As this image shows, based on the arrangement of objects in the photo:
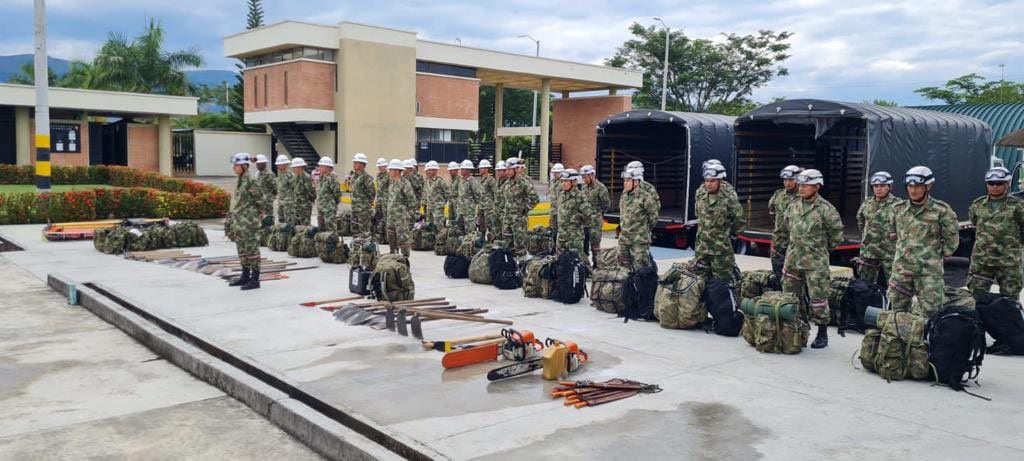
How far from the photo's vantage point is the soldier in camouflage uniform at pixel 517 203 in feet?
45.8

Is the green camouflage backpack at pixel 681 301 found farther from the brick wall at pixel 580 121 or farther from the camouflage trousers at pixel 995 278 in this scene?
the brick wall at pixel 580 121

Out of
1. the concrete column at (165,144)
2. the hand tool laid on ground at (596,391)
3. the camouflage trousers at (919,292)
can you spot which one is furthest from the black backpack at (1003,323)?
the concrete column at (165,144)

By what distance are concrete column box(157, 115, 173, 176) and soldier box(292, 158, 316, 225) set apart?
29474mm

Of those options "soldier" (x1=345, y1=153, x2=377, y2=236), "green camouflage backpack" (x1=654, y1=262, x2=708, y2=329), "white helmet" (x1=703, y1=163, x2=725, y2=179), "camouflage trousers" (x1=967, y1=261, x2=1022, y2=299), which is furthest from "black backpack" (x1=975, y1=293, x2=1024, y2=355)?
"soldier" (x1=345, y1=153, x2=377, y2=236)

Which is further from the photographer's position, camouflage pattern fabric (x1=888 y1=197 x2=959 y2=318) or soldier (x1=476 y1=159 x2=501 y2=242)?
soldier (x1=476 y1=159 x2=501 y2=242)

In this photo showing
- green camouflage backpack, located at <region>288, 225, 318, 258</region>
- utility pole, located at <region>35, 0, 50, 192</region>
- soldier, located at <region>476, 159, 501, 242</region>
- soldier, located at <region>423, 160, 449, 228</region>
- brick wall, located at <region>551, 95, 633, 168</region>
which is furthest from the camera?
brick wall, located at <region>551, 95, 633, 168</region>

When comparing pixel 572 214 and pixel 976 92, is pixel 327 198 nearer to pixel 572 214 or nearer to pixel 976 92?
pixel 572 214

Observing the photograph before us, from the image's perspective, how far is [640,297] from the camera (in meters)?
9.81

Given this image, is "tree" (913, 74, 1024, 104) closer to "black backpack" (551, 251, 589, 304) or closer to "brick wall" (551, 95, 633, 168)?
"brick wall" (551, 95, 633, 168)

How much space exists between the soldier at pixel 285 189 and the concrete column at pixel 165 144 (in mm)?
29233

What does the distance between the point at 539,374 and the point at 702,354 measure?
1.80 metres

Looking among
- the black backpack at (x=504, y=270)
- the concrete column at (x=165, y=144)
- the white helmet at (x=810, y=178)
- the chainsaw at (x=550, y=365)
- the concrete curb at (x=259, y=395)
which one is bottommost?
the concrete curb at (x=259, y=395)

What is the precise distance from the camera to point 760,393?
673 centimetres

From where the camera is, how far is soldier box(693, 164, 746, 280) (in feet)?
31.8
